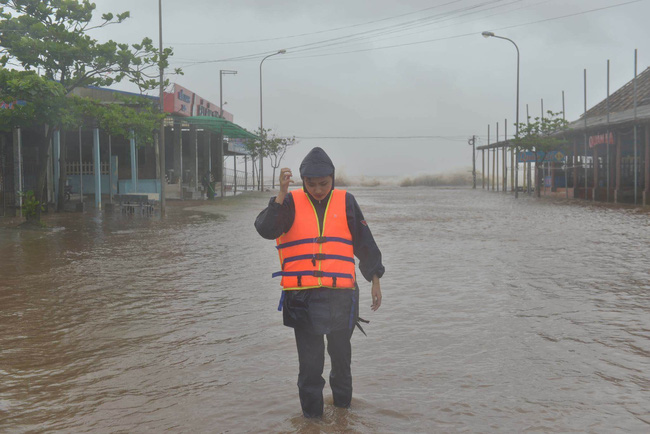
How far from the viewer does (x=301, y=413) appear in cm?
435

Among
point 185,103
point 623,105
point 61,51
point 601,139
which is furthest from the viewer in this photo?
point 623,105

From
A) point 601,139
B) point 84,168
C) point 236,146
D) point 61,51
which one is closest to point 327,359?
point 61,51

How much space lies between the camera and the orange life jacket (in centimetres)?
406

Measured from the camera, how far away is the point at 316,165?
162 inches

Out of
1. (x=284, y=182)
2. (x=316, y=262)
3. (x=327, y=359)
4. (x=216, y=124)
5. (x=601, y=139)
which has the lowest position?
(x=327, y=359)

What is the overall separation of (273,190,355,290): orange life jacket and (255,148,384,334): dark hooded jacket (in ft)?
0.14

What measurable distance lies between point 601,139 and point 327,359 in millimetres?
31769

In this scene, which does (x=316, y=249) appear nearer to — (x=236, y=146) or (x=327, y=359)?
(x=327, y=359)

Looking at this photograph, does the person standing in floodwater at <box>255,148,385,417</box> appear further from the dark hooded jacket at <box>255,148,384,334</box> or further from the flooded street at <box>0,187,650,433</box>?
the flooded street at <box>0,187,650,433</box>

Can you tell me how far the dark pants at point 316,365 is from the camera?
160 inches

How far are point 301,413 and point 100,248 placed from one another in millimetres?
10205

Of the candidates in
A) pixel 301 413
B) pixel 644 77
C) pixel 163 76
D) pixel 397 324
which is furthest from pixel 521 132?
pixel 301 413

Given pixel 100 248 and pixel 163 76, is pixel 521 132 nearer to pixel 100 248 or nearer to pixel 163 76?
pixel 163 76

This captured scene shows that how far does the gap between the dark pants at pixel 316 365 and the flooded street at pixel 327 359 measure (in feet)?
0.50
